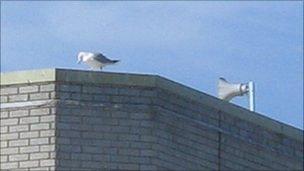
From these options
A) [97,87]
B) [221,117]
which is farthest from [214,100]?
[97,87]

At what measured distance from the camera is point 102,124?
20.4 m

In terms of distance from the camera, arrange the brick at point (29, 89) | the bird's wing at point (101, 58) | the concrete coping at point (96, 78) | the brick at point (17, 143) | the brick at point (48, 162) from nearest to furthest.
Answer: the brick at point (48, 162), the brick at point (17, 143), the concrete coping at point (96, 78), the brick at point (29, 89), the bird's wing at point (101, 58)

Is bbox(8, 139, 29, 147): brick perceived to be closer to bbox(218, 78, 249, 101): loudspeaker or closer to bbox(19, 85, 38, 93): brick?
bbox(19, 85, 38, 93): brick

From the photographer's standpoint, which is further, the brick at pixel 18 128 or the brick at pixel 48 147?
the brick at pixel 18 128

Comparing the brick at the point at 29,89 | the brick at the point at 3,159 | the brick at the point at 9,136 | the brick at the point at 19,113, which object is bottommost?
the brick at the point at 3,159

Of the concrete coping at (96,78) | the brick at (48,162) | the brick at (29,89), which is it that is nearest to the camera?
the brick at (48,162)

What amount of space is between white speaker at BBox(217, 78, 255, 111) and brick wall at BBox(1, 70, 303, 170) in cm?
245

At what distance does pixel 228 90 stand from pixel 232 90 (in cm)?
8

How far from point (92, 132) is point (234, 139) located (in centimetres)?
254

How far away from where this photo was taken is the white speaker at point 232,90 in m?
23.7

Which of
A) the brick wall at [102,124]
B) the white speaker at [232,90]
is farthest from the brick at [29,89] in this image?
the white speaker at [232,90]

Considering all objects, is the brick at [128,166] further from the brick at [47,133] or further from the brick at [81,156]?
the brick at [47,133]

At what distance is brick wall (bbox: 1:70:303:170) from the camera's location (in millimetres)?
20219

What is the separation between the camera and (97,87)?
67.4ft
